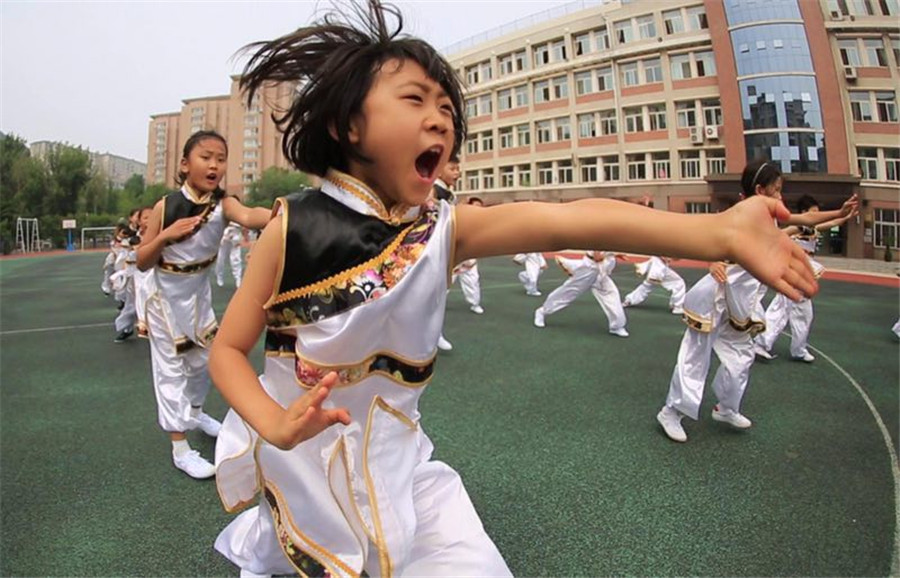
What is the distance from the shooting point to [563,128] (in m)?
15.2

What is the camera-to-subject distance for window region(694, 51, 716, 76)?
9313 millimetres

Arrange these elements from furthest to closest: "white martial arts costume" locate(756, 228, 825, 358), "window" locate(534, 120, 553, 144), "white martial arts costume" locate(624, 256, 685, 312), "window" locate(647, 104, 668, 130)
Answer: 1. "window" locate(534, 120, 553, 144)
2. "window" locate(647, 104, 668, 130)
3. "white martial arts costume" locate(624, 256, 685, 312)
4. "white martial arts costume" locate(756, 228, 825, 358)

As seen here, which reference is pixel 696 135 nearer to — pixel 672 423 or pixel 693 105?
pixel 693 105

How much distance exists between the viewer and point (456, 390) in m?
4.16

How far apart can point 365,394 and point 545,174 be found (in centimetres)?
1660

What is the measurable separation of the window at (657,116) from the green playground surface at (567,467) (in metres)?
8.08

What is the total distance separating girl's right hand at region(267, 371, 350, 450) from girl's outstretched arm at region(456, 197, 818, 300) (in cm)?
49

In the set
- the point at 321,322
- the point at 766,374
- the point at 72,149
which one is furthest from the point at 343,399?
the point at 72,149

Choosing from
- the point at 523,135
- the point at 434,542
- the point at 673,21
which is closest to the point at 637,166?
the point at 673,21

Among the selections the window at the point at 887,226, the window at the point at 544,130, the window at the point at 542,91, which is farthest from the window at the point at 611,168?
the window at the point at 887,226

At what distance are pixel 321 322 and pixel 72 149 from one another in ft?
147

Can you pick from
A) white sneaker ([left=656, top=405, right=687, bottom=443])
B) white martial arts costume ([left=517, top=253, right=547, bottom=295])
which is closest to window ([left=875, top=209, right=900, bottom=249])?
white martial arts costume ([left=517, top=253, right=547, bottom=295])

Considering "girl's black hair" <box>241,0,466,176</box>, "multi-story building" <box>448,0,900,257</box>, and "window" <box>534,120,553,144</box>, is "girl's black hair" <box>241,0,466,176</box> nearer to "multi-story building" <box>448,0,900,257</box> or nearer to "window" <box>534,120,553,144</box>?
"multi-story building" <box>448,0,900,257</box>

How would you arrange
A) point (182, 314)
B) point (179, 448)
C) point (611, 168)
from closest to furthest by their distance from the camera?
point (179, 448) < point (182, 314) < point (611, 168)
